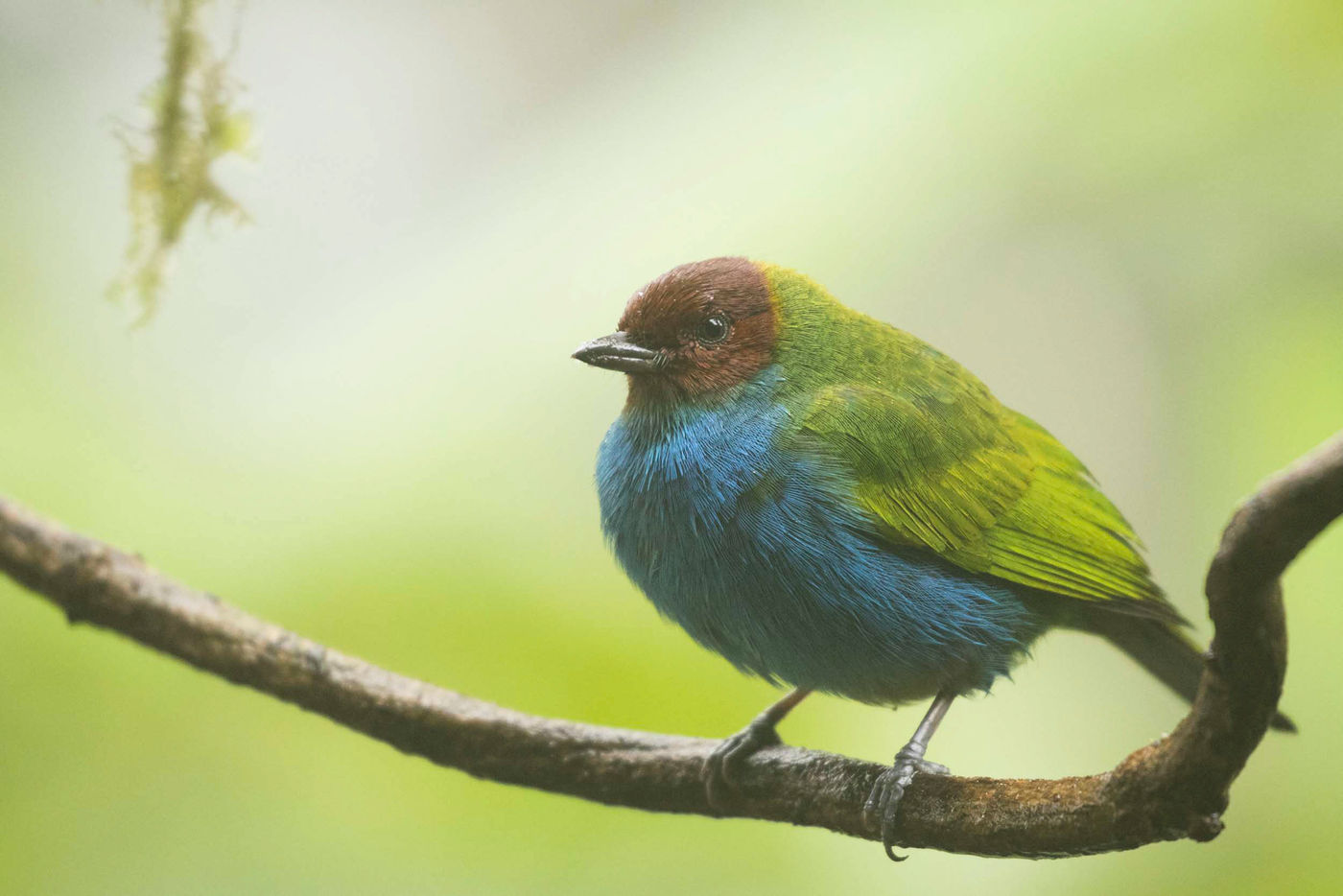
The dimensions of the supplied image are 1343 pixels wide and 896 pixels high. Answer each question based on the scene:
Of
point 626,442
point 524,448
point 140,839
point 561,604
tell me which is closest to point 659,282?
point 626,442

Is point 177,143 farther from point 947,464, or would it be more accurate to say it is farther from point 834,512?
point 947,464

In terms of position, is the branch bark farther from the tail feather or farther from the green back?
the tail feather

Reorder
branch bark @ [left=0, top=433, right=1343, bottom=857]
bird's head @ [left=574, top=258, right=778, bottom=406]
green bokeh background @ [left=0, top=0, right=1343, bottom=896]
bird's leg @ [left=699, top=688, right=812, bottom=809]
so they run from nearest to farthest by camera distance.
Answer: branch bark @ [left=0, top=433, right=1343, bottom=857]
bird's leg @ [left=699, top=688, right=812, bottom=809]
bird's head @ [left=574, top=258, right=778, bottom=406]
green bokeh background @ [left=0, top=0, right=1343, bottom=896]

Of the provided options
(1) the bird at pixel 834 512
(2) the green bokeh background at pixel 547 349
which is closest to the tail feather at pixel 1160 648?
(1) the bird at pixel 834 512

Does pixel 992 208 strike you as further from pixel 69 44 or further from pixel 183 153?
pixel 69 44

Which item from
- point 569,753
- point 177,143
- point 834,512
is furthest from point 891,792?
point 177,143

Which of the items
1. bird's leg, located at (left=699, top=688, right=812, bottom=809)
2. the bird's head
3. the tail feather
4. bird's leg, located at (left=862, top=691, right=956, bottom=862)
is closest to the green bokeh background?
the tail feather
